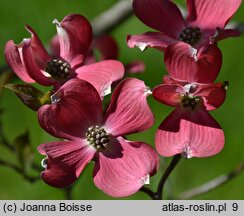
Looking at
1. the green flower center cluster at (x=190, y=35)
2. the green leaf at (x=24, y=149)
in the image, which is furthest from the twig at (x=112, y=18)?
the green flower center cluster at (x=190, y=35)

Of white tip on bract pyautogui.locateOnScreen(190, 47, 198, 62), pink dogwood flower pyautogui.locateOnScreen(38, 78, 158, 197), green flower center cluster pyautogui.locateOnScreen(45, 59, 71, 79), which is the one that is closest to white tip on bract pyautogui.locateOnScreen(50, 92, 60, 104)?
pink dogwood flower pyautogui.locateOnScreen(38, 78, 158, 197)

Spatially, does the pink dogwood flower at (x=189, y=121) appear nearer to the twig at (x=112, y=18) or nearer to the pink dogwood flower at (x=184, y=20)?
the pink dogwood flower at (x=184, y=20)

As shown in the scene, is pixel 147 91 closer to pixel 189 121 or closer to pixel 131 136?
pixel 189 121

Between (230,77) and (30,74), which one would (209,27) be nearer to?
(30,74)

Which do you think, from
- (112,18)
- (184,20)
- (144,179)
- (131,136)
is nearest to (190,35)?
(184,20)

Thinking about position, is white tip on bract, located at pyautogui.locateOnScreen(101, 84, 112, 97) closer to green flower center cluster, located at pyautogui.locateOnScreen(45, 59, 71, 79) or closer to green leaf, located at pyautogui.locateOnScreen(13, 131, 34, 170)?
green flower center cluster, located at pyautogui.locateOnScreen(45, 59, 71, 79)

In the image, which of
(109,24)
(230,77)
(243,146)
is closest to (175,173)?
(243,146)
